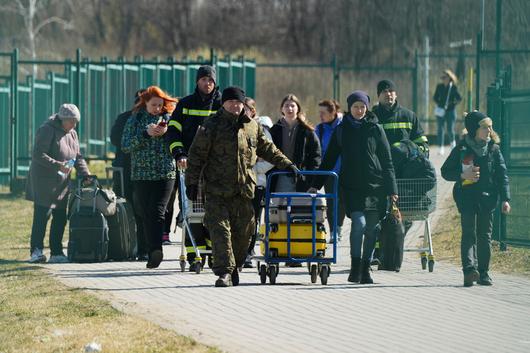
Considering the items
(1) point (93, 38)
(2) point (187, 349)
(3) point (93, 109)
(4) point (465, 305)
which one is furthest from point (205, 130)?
(1) point (93, 38)

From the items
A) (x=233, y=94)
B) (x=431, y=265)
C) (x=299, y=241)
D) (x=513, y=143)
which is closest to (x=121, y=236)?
(x=299, y=241)

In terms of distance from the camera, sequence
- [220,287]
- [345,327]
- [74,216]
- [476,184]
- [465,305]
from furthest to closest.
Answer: [74,216], [476,184], [220,287], [465,305], [345,327]

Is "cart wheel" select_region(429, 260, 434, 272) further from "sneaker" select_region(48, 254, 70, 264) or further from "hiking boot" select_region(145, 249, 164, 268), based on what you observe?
"sneaker" select_region(48, 254, 70, 264)

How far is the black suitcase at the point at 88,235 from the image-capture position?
17.0 meters

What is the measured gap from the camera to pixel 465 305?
13273mm

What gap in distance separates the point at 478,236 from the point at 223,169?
2695mm

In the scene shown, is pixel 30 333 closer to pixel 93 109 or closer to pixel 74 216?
pixel 74 216

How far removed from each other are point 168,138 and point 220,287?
1986mm

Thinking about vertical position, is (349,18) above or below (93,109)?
above

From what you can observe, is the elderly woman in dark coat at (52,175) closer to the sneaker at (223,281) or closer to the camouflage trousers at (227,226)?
the camouflage trousers at (227,226)

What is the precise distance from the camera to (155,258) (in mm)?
16062

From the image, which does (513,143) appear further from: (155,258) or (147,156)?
(155,258)

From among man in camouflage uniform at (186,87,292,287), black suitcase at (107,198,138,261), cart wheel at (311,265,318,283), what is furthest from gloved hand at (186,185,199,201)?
black suitcase at (107,198,138,261)

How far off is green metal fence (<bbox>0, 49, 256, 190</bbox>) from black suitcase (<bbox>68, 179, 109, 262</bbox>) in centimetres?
Result: 1084
